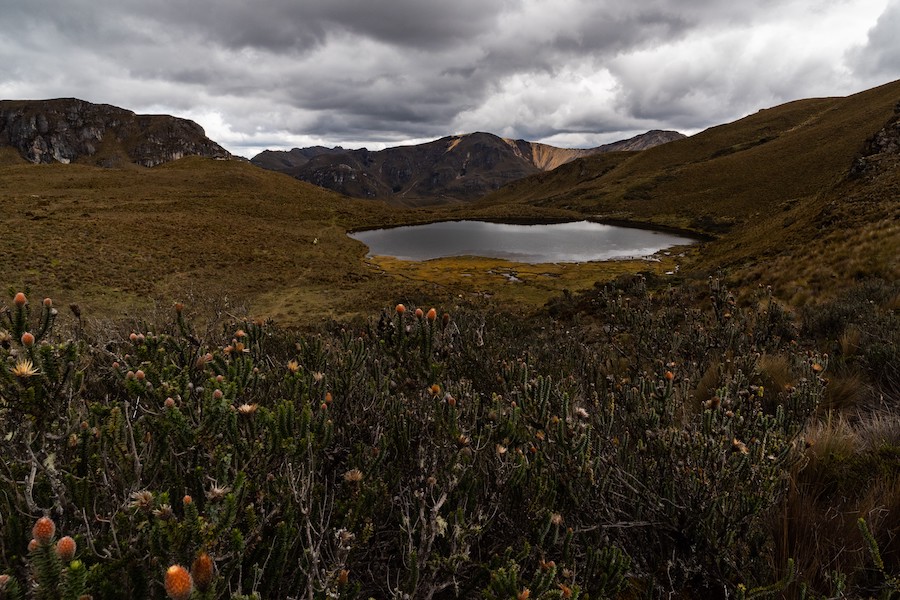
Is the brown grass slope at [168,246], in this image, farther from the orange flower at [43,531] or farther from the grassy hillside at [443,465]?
the orange flower at [43,531]

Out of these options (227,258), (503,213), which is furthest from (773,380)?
(503,213)

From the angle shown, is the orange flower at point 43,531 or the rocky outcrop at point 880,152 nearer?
the orange flower at point 43,531

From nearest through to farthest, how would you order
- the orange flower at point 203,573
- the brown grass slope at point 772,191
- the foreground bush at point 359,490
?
the orange flower at point 203,573
the foreground bush at point 359,490
the brown grass slope at point 772,191

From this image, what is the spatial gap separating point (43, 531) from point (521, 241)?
→ 209 ft

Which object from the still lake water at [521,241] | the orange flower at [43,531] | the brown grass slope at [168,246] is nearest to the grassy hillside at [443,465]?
the orange flower at [43,531]

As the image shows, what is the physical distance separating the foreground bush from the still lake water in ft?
147

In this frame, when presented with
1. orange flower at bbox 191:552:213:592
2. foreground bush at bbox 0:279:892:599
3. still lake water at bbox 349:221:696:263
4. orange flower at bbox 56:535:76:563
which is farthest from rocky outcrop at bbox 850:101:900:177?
orange flower at bbox 56:535:76:563

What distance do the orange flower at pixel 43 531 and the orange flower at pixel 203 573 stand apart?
0.36 m

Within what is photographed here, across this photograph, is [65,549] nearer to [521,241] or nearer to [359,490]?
[359,490]

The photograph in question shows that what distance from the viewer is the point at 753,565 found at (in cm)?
233

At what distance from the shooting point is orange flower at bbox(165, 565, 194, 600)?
1075 millimetres

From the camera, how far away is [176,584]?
108cm

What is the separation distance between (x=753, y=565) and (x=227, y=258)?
4376 centimetres

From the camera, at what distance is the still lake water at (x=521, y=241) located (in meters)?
51.2
